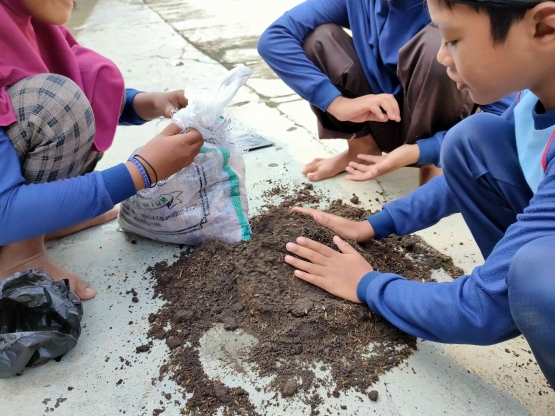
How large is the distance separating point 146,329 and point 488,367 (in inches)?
36.8

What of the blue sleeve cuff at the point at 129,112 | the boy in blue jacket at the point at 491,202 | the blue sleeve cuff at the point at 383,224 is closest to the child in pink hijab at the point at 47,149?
the blue sleeve cuff at the point at 129,112

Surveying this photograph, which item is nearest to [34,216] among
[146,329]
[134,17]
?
[146,329]

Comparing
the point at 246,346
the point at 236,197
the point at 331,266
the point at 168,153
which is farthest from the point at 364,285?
the point at 168,153

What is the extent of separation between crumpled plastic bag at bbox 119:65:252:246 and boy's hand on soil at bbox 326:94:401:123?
1.50 feet

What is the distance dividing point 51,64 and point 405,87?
4.17 ft

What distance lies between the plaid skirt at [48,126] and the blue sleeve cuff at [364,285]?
3.20 feet

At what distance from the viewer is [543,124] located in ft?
3.35

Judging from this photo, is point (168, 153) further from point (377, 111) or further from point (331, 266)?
point (377, 111)

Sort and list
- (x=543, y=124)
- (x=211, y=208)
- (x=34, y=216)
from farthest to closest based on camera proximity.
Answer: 1. (x=211, y=208)
2. (x=34, y=216)
3. (x=543, y=124)

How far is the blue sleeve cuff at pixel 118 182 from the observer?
1.29m

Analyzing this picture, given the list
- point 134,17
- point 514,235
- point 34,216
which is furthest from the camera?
point 134,17

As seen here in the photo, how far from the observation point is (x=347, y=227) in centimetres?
149

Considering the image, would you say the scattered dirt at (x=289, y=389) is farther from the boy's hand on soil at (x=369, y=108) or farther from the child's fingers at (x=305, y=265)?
the boy's hand on soil at (x=369, y=108)

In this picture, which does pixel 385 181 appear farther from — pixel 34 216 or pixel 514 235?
pixel 34 216
